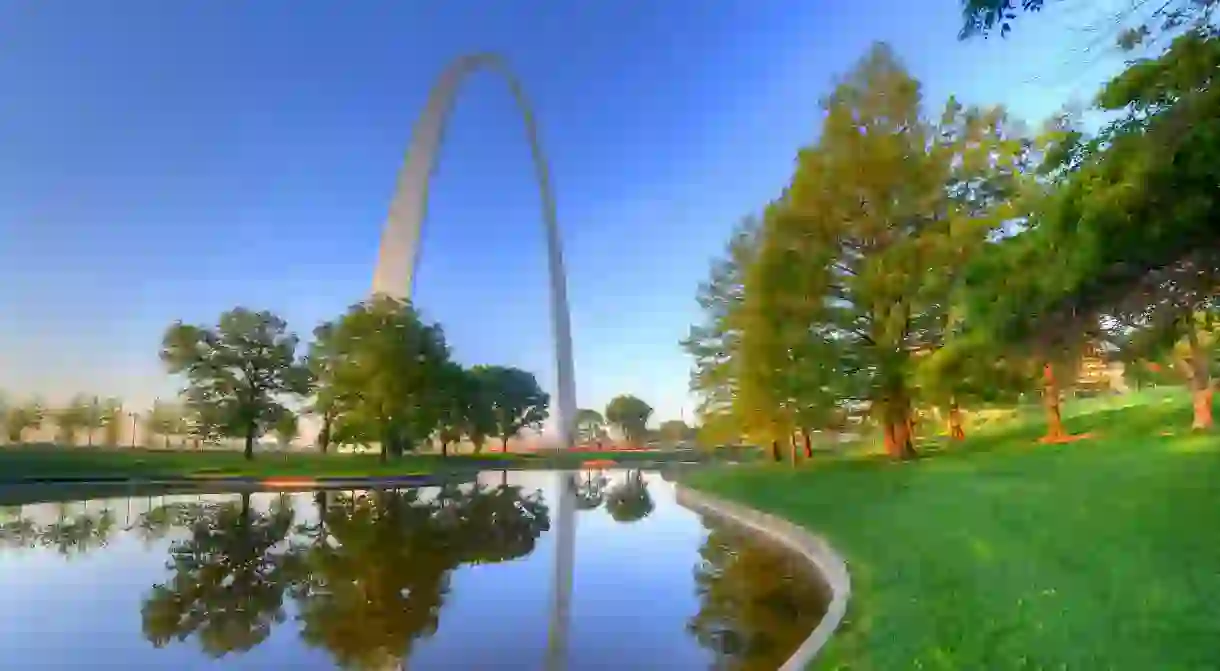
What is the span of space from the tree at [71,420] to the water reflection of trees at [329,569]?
138 ft

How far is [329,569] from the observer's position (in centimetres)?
1116

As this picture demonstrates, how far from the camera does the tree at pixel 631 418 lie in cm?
11075

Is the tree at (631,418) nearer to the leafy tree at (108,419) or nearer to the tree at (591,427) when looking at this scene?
the tree at (591,427)

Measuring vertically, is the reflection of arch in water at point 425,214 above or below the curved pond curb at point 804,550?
above

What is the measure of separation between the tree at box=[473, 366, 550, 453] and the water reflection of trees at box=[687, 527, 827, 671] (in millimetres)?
56193

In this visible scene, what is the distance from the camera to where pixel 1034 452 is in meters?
17.9

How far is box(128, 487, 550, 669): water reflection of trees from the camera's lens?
7.70 m

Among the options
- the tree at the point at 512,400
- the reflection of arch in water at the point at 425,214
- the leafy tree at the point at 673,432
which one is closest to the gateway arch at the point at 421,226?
the reflection of arch in water at the point at 425,214

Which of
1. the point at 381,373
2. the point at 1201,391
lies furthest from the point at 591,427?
the point at 1201,391

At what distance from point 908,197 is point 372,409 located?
2640 centimetres

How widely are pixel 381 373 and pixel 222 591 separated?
29.0 m

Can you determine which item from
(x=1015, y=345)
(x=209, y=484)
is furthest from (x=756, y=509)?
(x=209, y=484)

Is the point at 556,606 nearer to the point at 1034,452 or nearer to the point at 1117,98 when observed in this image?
the point at 1117,98

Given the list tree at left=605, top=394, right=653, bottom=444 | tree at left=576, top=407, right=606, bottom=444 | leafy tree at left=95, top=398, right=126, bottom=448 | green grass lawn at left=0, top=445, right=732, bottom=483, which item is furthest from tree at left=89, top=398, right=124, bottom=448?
tree at left=605, top=394, right=653, bottom=444
